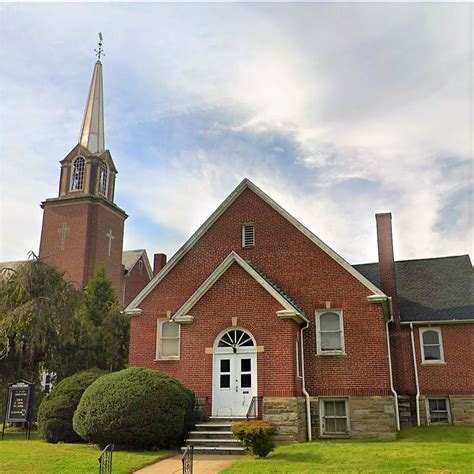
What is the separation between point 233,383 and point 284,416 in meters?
2.25

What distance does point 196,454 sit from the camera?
1529 centimetres

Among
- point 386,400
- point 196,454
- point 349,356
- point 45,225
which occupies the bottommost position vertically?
point 196,454

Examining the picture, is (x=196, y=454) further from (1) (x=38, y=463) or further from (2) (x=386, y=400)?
(2) (x=386, y=400)

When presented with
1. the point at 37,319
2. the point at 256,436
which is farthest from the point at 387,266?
the point at 37,319

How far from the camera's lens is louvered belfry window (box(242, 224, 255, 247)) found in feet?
70.7

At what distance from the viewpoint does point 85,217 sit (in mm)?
47500

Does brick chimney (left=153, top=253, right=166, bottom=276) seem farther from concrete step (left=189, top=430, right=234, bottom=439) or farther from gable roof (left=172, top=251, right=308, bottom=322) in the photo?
concrete step (left=189, top=430, right=234, bottom=439)

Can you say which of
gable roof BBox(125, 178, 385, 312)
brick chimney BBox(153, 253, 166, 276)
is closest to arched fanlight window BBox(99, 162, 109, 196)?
brick chimney BBox(153, 253, 166, 276)

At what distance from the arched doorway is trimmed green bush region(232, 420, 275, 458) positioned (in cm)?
375

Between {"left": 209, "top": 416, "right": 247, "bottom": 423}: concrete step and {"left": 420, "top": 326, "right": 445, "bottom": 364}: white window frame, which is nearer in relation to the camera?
{"left": 209, "top": 416, "right": 247, "bottom": 423}: concrete step

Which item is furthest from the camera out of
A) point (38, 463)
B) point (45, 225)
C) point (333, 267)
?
point (45, 225)

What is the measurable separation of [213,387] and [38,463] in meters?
6.62

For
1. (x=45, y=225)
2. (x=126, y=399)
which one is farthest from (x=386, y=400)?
(x=45, y=225)

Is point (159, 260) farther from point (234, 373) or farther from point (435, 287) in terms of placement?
point (435, 287)
